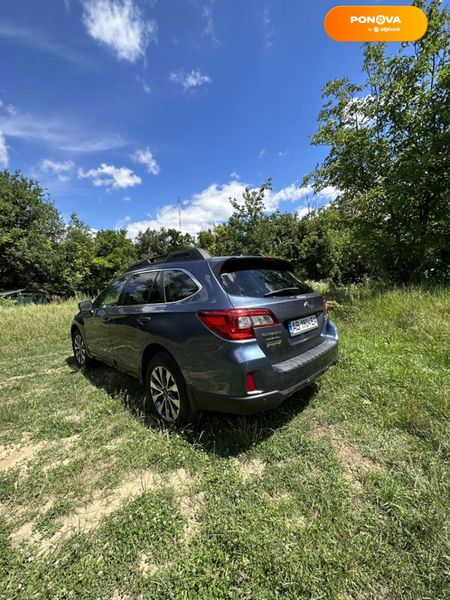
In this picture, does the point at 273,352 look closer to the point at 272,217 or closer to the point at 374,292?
the point at 374,292

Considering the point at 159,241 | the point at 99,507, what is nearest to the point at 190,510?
the point at 99,507

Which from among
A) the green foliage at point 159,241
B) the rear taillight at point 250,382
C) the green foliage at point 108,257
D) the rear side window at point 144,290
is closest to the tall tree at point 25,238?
the green foliage at point 108,257

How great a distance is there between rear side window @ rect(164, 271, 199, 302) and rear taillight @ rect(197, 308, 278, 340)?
1.44ft

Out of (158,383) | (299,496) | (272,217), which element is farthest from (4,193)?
(299,496)

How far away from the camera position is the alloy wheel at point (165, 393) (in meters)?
2.83

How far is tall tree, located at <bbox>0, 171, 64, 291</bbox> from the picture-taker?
26781 millimetres

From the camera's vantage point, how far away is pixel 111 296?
13.8 feet

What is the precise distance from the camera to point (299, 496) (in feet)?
6.37

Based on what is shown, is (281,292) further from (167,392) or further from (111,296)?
(111,296)

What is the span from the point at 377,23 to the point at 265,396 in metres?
10.5

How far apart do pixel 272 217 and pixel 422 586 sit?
1825 cm

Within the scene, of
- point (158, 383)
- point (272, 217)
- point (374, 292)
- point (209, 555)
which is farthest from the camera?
point (272, 217)

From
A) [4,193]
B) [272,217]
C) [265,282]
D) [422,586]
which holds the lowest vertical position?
[422,586]

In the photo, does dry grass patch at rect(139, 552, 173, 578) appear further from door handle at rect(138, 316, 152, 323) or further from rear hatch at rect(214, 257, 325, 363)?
door handle at rect(138, 316, 152, 323)
